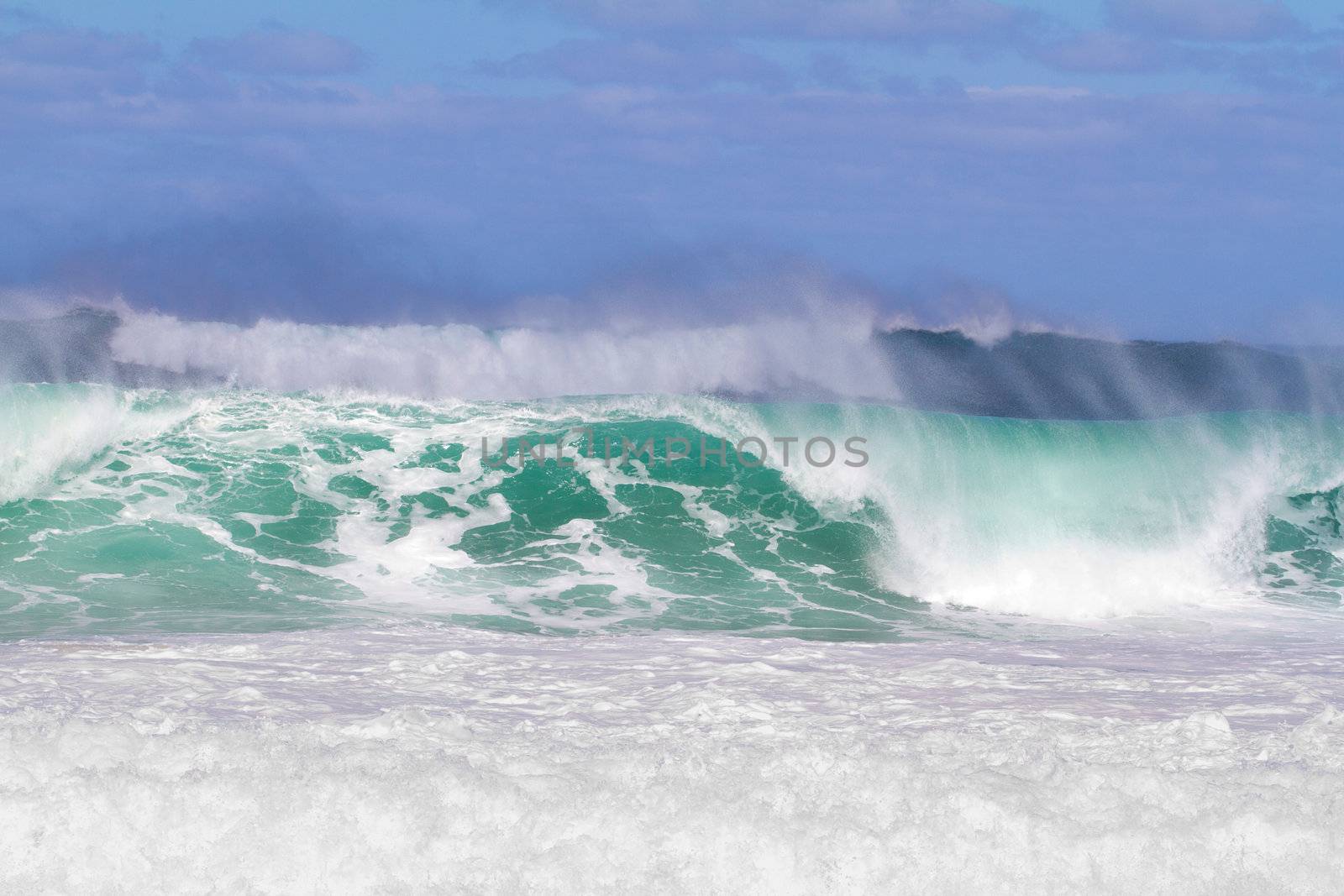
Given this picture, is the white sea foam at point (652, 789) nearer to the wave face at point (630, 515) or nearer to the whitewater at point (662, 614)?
the whitewater at point (662, 614)

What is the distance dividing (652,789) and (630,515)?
28.4 ft

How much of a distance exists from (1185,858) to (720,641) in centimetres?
374

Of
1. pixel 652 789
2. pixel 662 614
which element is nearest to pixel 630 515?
pixel 662 614

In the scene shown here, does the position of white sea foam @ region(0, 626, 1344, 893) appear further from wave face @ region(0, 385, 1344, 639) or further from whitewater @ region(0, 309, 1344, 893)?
wave face @ region(0, 385, 1344, 639)

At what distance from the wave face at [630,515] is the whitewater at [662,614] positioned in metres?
0.06

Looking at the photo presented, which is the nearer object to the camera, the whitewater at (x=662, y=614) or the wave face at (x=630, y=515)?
the whitewater at (x=662, y=614)

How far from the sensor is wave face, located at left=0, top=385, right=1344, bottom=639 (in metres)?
10.6

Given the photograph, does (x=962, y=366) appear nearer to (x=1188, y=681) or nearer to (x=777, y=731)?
(x=1188, y=681)

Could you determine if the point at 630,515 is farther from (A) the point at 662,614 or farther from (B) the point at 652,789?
(B) the point at 652,789

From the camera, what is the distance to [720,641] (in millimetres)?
7578

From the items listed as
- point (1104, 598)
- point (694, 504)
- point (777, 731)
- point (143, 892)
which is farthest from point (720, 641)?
point (694, 504)

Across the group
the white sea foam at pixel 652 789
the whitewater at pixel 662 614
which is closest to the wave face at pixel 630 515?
the whitewater at pixel 662 614

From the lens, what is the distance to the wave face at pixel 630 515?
1059cm

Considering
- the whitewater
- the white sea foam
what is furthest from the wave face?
the white sea foam
